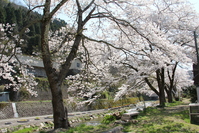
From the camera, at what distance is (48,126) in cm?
1046

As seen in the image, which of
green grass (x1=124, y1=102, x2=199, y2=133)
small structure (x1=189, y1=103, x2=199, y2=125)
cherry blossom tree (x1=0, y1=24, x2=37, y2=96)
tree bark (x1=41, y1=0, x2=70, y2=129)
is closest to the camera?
green grass (x1=124, y1=102, x2=199, y2=133)

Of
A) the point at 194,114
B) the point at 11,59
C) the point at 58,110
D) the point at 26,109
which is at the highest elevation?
the point at 11,59

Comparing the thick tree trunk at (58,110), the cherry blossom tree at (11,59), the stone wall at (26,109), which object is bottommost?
the stone wall at (26,109)

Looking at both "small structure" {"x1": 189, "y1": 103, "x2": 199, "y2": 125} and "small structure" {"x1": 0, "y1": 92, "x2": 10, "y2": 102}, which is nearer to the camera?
"small structure" {"x1": 189, "y1": 103, "x2": 199, "y2": 125}

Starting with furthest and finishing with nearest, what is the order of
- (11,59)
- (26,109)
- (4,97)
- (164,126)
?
(4,97) < (26,109) < (11,59) < (164,126)

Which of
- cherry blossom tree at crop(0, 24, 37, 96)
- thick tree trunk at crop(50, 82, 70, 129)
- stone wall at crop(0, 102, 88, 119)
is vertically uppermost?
cherry blossom tree at crop(0, 24, 37, 96)

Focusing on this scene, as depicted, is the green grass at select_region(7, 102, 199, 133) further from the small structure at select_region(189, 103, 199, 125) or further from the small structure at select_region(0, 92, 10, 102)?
the small structure at select_region(0, 92, 10, 102)

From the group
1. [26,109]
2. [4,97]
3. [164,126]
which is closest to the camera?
[164,126]

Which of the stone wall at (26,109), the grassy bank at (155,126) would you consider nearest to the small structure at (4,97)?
the stone wall at (26,109)

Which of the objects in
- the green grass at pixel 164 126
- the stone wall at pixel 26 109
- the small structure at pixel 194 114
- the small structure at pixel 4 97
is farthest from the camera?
the small structure at pixel 4 97

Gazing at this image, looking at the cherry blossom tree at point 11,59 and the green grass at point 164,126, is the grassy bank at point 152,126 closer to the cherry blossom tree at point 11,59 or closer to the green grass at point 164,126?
the green grass at point 164,126

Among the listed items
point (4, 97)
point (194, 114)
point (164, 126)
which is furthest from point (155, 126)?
point (4, 97)

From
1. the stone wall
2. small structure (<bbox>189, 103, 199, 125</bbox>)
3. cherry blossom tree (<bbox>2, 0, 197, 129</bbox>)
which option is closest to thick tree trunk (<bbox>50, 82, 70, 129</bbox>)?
cherry blossom tree (<bbox>2, 0, 197, 129</bbox>)

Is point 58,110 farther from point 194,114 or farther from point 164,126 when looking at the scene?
point 194,114
